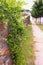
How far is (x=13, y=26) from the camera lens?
4.01 meters

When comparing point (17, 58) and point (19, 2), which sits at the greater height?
point (19, 2)

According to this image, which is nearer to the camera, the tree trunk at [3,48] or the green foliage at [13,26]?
the tree trunk at [3,48]

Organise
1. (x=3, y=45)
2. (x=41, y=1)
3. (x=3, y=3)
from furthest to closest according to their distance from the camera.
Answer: (x=41, y=1)
(x=3, y=3)
(x=3, y=45)

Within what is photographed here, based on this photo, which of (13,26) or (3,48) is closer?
(3,48)

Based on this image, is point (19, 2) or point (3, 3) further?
point (19, 2)

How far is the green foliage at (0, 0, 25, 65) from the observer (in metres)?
3.85

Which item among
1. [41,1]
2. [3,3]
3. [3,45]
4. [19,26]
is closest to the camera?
[3,45]

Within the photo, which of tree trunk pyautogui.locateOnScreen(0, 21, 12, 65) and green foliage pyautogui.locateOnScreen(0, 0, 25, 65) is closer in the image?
tree trunk pyautogui.locateOnScreen(0, 21, 12, 65)

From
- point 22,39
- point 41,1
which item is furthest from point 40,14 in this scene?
point 22,39

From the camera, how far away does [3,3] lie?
3.92 meters

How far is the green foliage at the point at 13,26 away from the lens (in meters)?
3.85

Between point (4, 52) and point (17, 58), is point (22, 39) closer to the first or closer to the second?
point (17, 58)

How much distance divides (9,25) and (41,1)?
117ft

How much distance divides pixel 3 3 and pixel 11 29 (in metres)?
0.50
